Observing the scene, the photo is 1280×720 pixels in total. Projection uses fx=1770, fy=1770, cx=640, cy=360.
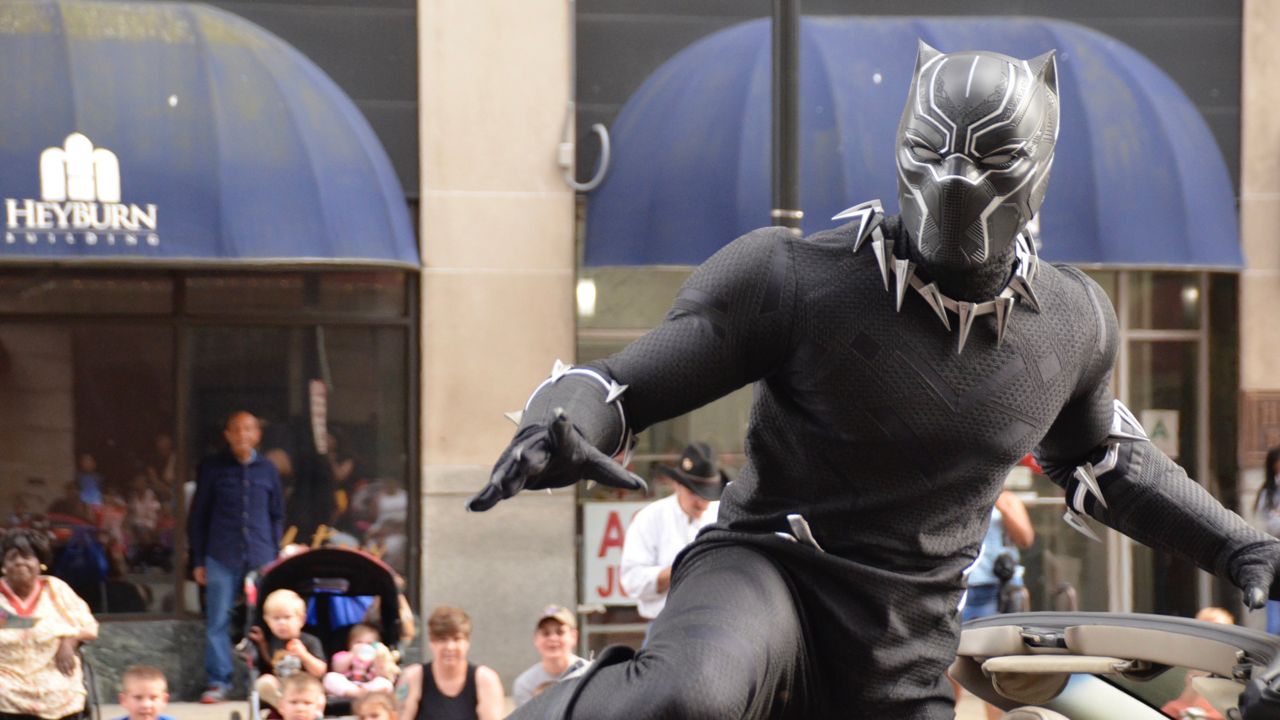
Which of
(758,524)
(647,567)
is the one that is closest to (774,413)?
(758,524)

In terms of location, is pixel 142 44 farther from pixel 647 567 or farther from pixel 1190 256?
pixel 1190 256

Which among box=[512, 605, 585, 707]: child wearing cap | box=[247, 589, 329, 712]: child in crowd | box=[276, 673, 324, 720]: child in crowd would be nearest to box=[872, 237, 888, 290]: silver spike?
box=[512, 605, 585, 707]: child wearing cap

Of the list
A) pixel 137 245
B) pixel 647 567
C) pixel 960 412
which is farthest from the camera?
pixel 137 245

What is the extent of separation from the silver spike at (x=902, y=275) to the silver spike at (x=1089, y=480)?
622mm

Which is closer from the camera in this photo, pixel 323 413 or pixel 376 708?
pixel 376 708

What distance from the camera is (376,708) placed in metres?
6.68

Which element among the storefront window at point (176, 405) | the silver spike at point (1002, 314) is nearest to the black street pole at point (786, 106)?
the silver spike at point (1002, 314)

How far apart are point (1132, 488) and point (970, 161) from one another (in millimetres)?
772

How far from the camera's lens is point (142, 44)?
980 cm

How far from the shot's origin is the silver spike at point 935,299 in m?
2.83

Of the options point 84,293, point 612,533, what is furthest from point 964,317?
point 84,293

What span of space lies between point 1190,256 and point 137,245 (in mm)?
6054

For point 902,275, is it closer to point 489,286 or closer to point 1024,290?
point 1024,290

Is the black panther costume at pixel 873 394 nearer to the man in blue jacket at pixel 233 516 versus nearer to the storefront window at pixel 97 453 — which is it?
the man in blue jacket at pixel 233 516
